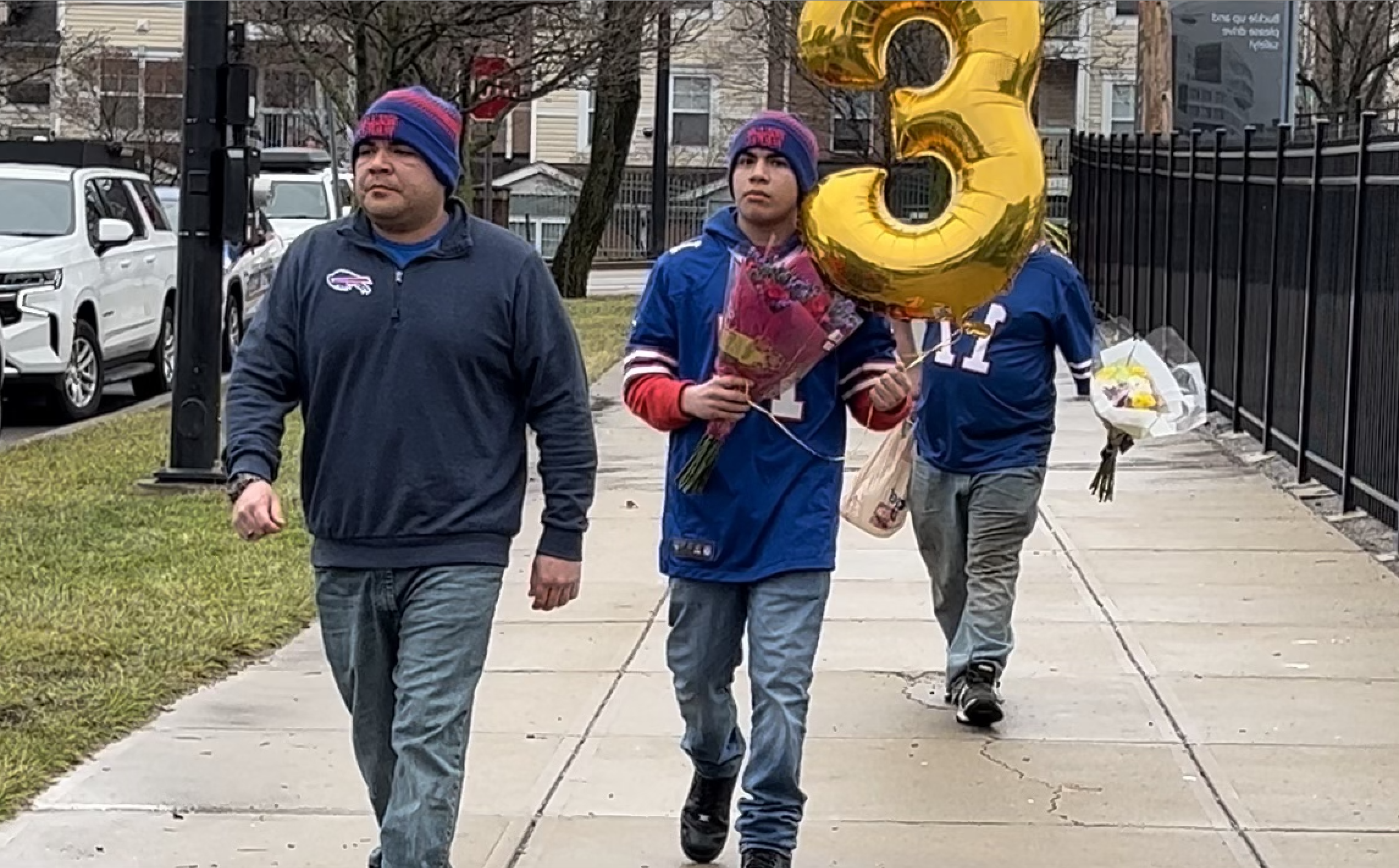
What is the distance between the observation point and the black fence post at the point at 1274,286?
45.5 ft

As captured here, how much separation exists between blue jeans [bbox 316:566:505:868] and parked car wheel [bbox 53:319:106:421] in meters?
11.9

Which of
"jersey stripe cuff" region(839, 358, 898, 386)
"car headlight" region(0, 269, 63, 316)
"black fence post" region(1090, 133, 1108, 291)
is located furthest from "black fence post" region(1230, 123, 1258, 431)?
"jersey stripe cuff" region(839, 358, 898, 386)

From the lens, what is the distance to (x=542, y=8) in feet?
60.5

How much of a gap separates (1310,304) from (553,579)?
8.77 meters

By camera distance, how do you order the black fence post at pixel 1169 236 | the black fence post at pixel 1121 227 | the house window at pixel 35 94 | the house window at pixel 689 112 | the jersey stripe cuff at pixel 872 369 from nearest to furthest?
the jersey stripe cuff at pixel 872 369
the black fence post at pixel 1169 236
the black fence post at pixel 1121 227
the house window at pixel 35 94
the house window at pixel 689 112

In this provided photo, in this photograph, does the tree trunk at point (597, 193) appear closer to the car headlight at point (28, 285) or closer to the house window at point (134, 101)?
the house window at point (134, 101)

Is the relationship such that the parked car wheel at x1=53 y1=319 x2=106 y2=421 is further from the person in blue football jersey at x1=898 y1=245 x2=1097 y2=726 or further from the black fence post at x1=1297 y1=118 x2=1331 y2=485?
the person in blue football jersey at x1=898 y1=245 x2=1097 y2=726

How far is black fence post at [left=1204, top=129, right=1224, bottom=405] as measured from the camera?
16078 mm

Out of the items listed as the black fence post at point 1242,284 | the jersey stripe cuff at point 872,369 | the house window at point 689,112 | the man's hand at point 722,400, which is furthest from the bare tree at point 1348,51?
the man's hand at point 722,400

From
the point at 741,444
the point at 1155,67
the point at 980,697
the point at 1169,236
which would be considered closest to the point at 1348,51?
the point at 1155,67

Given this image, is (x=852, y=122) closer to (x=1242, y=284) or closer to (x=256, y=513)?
(x=1242, y=284)

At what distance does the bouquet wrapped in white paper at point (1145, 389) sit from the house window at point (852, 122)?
17528mm

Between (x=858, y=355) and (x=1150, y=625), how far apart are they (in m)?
3.74

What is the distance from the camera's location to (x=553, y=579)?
4.83 metres
